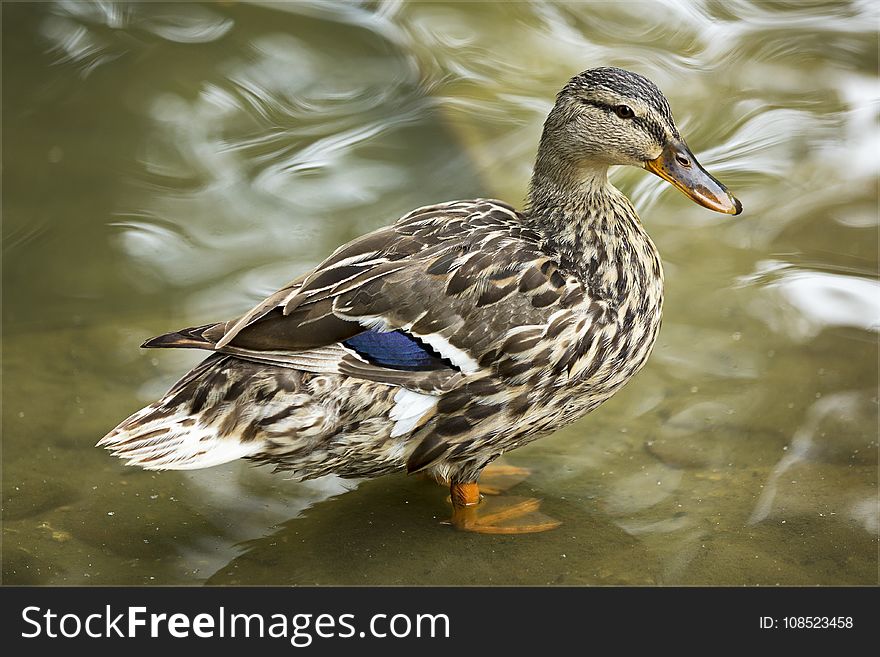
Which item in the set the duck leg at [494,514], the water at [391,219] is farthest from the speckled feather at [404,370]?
the water at [391,219]

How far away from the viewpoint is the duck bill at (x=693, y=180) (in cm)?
432

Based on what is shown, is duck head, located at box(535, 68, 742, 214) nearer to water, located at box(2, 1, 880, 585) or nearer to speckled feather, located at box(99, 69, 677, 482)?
speckled feather, located at box(99, 69, 677, 482)

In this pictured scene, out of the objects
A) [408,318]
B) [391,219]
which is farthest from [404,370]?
[391,219]

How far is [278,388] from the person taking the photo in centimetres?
413

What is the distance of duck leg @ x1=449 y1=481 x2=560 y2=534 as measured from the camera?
14.7ft

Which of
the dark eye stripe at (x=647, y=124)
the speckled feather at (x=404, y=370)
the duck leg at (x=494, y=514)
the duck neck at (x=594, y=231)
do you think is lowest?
the duck leg at (x=494, y=514)

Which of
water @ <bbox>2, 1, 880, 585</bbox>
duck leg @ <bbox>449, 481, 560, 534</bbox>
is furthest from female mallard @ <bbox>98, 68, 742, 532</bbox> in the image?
water @ <bbox>2, 1, 880, 585</bbox>

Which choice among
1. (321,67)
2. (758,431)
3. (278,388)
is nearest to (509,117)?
(321,67)

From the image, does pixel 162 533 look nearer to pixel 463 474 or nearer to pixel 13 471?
pixel 13 471

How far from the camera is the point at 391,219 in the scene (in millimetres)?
6219

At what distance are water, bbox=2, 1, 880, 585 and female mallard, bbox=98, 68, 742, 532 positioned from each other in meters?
0.44

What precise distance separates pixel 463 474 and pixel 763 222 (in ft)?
8.39

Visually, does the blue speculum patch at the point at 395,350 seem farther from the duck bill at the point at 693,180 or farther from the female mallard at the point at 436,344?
the duck bill at the point at 693,180

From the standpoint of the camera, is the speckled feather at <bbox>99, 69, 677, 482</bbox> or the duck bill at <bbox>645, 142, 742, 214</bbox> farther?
the duck bill at <bbox>645, 142, 742, 214</bbox>
